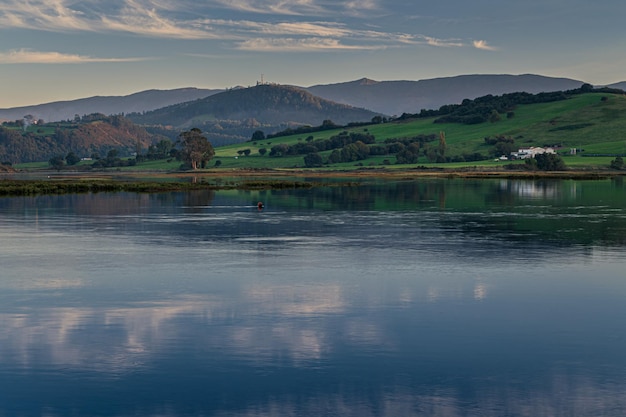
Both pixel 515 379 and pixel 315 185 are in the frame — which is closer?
pixel 515 379

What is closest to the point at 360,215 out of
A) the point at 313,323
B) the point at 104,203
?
the point at 104,203

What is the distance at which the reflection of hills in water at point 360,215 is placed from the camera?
63.6 metres

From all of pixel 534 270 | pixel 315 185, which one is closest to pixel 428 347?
pixel 534 270

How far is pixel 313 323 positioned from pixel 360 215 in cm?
5317

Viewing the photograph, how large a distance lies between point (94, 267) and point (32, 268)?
3.41 m

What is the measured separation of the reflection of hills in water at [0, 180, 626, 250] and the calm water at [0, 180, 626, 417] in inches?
35.1

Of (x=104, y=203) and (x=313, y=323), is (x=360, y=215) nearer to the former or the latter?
(x=104, y=203)

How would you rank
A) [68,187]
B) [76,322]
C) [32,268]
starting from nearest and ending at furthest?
1. [76,322]
2. [32,268]
3. [68,187]

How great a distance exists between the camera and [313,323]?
102 feet

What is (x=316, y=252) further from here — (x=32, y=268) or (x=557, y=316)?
(x=557, y=316)

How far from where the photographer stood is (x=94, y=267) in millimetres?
46281

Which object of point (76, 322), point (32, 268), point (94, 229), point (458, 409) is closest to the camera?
point (458, 409)

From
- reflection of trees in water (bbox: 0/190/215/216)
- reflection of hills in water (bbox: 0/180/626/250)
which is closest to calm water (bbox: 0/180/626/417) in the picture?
reflection of hills in water (bbox: 0/180/626/250)

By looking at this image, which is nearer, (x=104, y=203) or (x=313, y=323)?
(x=313, y=323)
